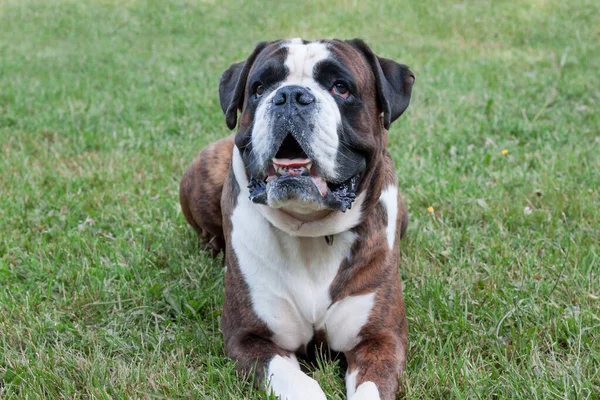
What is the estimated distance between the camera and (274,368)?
9.14ft

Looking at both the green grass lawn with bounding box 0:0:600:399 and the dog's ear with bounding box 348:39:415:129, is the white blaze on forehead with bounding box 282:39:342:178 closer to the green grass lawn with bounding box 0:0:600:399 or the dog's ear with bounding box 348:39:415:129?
the dog's ear with bounding box 348:39:415:129

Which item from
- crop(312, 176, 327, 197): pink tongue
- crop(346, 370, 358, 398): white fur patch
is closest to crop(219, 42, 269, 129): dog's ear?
crop(312, 176, 327, 197): pink tongue

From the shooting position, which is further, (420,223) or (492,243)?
(420,223)

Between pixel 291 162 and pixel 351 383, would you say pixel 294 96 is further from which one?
pixel 351 383

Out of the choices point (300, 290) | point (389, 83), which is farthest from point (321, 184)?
point (389, 83)

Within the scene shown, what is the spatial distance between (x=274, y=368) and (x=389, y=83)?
128 centimetres

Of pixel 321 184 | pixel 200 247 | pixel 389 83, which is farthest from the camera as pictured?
pixel 200 247

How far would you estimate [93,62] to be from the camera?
9.24m

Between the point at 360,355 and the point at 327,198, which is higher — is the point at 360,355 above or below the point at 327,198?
below

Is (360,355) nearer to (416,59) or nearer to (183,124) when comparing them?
(183,124)

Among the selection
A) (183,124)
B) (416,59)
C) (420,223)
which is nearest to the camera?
(420,223)

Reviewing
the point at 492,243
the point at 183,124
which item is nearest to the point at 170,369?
the point at 492,243

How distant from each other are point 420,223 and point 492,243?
19.7 inches

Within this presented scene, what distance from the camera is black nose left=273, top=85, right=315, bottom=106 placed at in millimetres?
2686
